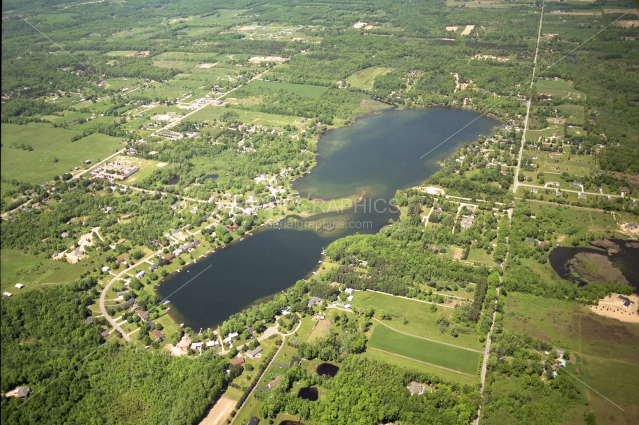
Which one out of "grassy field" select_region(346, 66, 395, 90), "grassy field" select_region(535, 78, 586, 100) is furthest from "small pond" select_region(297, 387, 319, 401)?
"grassy field" select_region(535, 78, 586, 100)

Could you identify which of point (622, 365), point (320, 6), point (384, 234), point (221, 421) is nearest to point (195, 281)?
point (221, 421)

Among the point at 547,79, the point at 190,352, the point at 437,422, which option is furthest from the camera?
the point at 547,79

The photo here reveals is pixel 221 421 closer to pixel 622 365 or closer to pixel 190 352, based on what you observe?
pixel 190 352

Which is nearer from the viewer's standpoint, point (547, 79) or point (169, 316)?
point (169, 316)

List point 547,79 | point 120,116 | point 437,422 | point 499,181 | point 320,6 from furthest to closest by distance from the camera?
point 320,6 < point 547,79 < point 120,116 < point 499,181 < point 437,422

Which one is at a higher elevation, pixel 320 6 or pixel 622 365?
pixel 320 6

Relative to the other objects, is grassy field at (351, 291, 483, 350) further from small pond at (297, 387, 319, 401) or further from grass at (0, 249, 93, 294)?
grass at (0, 249, 93, 294)
